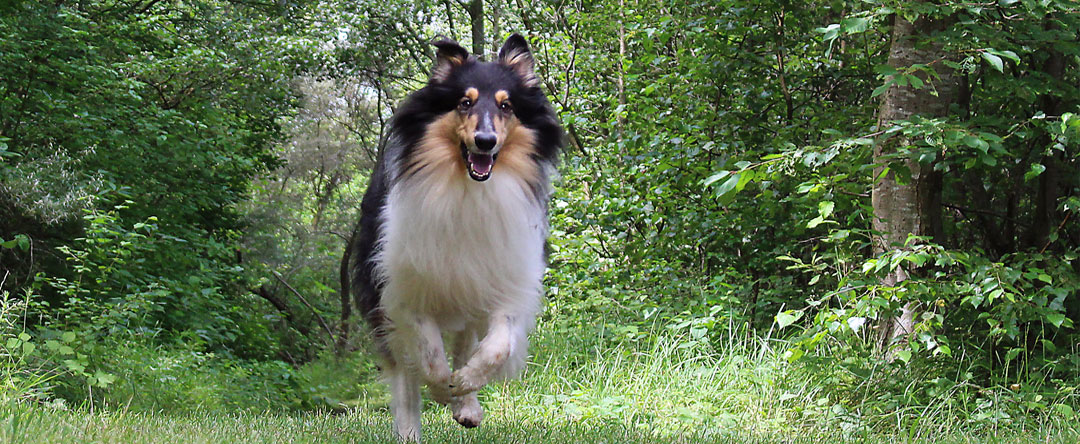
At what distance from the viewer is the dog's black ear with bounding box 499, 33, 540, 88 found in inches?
177

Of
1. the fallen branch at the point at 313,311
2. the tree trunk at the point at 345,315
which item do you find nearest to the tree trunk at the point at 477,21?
the tree trunk at the point at 345,315

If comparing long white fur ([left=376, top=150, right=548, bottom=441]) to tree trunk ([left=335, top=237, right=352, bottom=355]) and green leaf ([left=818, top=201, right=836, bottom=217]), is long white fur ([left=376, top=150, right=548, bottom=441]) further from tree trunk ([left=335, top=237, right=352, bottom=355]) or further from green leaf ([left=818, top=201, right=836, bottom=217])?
tree trunk ([left=335, top=237, right=352, bottom=355])

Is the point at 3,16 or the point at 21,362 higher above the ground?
the point at 3,16

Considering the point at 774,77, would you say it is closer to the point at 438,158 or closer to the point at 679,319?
the point at 679,319

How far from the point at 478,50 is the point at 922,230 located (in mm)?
12803

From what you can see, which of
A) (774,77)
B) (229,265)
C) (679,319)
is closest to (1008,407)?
(679,319)

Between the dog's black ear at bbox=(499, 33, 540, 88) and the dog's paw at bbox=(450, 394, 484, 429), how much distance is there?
4.94 feet

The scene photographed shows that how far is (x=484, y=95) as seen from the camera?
4.22 m

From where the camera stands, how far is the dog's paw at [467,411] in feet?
14.9

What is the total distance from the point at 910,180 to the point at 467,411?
3.03 meters

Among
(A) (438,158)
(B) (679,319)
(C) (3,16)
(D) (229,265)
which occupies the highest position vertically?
(C) (3,16)

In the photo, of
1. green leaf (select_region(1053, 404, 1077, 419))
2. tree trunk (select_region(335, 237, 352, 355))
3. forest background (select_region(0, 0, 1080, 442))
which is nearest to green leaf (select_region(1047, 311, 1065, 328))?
forest background (select_region(0, 0, 1080, 442))

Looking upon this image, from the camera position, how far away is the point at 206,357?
9.69m

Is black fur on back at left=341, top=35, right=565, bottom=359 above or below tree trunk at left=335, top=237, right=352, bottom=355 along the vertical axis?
above
